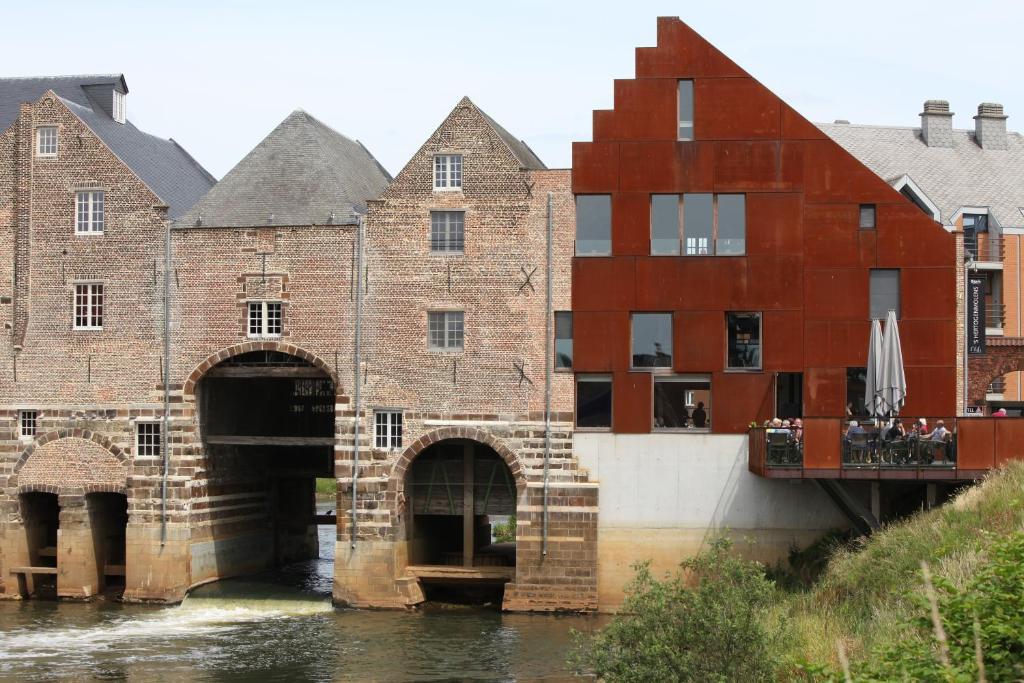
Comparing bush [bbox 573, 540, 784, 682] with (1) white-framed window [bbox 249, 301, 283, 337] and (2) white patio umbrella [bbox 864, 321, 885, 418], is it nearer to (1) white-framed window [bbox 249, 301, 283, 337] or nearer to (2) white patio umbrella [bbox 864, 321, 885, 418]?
(2) white patio umbrella [bbox 864, 321, 885, 418]

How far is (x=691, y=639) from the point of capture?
73.9ft

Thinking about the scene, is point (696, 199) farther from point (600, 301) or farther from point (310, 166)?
point (310, 166)

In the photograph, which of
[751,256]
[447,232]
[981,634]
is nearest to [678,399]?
[751,256]

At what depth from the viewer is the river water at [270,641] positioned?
3103 centimetres

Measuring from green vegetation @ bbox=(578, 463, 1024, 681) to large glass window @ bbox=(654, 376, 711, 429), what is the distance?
3949mm

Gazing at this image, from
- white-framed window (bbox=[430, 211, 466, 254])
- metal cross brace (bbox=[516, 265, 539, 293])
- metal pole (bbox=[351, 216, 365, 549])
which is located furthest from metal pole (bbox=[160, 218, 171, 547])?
metal cross brace (bbox=[516, 265, 539, 293])

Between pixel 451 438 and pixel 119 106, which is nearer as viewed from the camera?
pixel 451 438

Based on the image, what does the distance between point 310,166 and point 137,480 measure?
9.81 m

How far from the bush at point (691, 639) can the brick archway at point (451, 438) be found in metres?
14.2

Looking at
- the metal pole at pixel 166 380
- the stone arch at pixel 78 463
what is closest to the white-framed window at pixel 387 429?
the metal pole at pixel 166 380

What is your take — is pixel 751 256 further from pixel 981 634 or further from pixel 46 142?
pixel 981 634

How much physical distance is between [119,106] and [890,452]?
2584 centimetres

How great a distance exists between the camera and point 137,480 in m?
39.3

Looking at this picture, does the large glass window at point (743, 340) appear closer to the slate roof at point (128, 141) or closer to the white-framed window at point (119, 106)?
the slate roof at point (128, 141)
